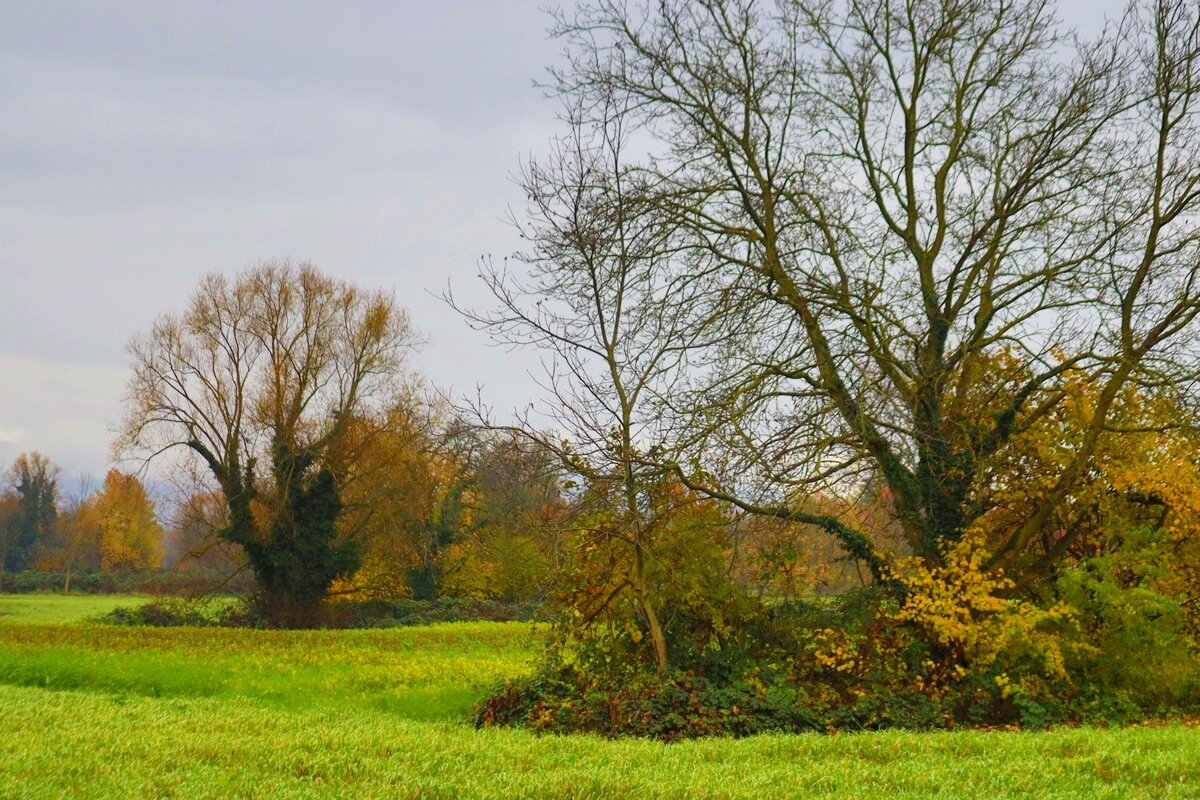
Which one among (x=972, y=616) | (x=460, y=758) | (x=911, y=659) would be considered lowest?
(x=460, y=758)

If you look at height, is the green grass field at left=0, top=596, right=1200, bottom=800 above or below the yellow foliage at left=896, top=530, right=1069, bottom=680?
below

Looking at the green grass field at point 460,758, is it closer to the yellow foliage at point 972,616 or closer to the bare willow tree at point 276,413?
the yellow foliage at point 972,616

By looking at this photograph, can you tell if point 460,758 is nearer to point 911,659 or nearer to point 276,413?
point 911,659

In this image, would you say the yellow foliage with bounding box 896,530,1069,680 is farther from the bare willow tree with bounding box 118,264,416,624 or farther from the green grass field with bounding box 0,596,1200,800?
the bare willow tree with bounding box 118,264,416,624

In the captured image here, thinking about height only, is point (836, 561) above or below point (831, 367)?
below

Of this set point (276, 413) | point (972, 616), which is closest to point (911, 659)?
point (972, 616)

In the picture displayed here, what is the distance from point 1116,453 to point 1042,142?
191 inches

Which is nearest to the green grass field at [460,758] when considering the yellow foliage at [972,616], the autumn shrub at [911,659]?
the autumn shrub at [911,659]

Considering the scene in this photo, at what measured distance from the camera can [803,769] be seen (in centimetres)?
855

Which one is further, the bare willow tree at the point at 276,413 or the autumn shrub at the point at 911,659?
the bare willow tree at the point at 276,413

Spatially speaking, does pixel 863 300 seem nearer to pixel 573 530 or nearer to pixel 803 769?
pixel 573 530

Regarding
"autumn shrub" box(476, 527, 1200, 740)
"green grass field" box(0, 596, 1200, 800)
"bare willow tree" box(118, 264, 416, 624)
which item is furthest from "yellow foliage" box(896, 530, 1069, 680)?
"bare willow tree" box(118, 264, 416, 624)

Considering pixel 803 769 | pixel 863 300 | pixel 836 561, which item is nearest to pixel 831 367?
pixel 863 300

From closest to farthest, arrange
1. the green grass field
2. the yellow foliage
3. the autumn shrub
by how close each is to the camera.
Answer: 1. the green grass field
2. the autumn shrub
3. the yellow foliage
